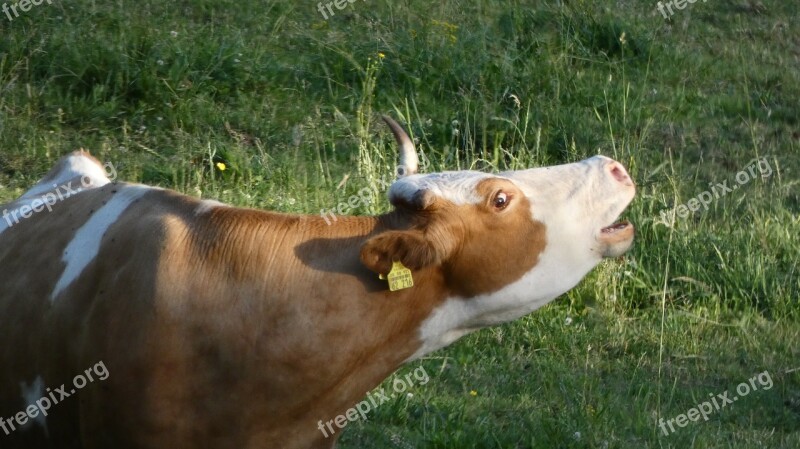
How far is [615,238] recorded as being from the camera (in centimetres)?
422

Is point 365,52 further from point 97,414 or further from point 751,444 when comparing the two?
point 97,414

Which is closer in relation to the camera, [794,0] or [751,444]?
[751,444]

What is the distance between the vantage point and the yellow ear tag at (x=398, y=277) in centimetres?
389

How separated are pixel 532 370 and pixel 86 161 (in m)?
2.49

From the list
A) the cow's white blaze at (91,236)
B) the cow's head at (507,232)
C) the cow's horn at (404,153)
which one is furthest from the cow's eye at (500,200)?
the cow's white blaze at (91,236)

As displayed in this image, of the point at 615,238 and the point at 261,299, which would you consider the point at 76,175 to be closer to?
the point at 261,299

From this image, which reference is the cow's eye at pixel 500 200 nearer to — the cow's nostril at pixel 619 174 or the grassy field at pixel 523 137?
the cow's nostril at pixel 619 174

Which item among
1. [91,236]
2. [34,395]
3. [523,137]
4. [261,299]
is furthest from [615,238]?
[523,137]

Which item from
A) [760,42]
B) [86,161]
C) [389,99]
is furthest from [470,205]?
[760,42]

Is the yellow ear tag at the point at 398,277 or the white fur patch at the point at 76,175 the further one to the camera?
the white fur patch at the point at 76,175

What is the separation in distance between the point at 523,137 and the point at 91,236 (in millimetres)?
4237

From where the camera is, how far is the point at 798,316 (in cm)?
739

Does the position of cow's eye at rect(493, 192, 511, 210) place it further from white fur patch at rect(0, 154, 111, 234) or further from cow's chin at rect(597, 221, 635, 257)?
white fur patch at rect(0, 154, 111, 234)

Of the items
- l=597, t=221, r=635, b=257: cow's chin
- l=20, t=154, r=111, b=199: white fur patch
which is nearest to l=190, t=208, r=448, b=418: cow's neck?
l=597, t=221, r=635, b=257: cow's chin
